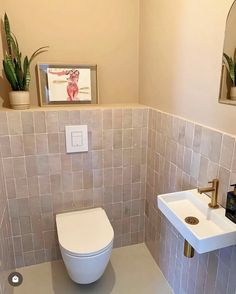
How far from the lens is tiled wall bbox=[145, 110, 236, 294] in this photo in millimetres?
1120

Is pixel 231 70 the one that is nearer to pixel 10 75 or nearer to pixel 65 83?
pixel 65 83

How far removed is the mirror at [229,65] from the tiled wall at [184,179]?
175 millimetres

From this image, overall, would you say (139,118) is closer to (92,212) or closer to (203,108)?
(203,108)

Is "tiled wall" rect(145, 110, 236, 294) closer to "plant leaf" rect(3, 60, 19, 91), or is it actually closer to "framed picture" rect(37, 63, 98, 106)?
"framed picture" rect(37, 63, 98, 106)

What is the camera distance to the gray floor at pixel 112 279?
1.69 meters

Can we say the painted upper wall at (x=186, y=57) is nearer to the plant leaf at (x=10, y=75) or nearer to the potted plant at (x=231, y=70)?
the potted plant at (x=231, y=70)

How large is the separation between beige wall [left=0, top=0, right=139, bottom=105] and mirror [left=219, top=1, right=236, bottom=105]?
1.01 meters

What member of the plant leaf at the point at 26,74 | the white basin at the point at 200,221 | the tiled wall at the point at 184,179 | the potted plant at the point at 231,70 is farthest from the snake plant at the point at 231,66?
the plant leaf at the point at 26,74

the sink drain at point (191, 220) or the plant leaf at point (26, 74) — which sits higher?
the plant leaf at point (26, 74)

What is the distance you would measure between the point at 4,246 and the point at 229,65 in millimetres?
1656

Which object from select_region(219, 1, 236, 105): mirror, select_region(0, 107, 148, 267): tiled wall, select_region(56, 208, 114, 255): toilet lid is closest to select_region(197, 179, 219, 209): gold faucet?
select_region(219, 1, 236, 105): mirror

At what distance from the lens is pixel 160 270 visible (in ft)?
6.07

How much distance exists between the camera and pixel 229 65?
109cm

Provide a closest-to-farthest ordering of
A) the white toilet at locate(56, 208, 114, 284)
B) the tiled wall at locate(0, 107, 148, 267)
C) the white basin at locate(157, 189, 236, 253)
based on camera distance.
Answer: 1. the white basin at locate(157, 189, 236, 253)
2. the white toilet at locate(56, 208, 114, 284)
3. the tiled wall at locate(0, 107, 148, 267)
